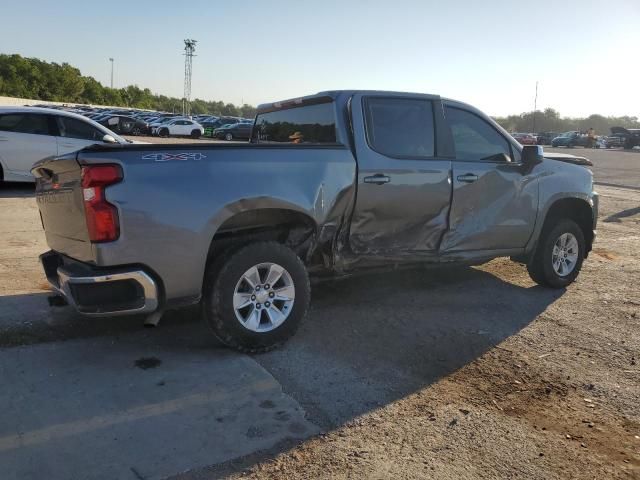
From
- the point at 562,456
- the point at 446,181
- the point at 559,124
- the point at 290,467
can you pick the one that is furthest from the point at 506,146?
the point at 559,124

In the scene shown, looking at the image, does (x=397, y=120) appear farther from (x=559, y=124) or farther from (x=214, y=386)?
(x=559, y=124)

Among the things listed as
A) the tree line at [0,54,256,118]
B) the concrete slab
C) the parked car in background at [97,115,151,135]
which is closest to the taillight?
the concrete slab

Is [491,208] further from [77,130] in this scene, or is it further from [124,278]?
[77,130]

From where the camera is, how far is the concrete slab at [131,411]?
299cm

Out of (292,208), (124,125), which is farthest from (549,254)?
(124,125)

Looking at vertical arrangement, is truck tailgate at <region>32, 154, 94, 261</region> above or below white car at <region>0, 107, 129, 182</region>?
below

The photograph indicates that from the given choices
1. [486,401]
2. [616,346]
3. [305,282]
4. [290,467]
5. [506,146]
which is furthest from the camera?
[506,146]

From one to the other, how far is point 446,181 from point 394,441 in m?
2.80

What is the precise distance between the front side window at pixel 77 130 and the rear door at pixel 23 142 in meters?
0.25

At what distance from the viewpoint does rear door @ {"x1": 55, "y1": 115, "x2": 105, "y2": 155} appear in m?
11.6

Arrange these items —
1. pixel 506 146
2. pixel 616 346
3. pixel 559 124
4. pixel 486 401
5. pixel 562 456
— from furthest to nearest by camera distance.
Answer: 1. pixel 559 124
2. pixel 506 146
3. pixel 616 346
4. pixel 486 401
5. pixel 562 456

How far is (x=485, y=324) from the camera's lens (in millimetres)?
5277

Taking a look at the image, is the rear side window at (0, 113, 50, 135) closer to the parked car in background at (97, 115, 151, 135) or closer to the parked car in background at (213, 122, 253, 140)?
the parked car in background at (97, 115, 151, 135)

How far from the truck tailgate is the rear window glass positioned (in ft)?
6.98
